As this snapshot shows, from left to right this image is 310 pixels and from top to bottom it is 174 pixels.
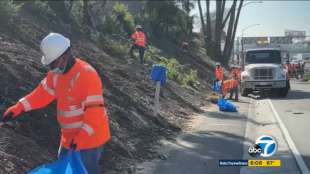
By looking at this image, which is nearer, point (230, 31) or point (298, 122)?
point (298, 122)

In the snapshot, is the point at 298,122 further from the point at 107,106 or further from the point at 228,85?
the point at 228,85

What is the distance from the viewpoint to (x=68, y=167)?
17.0 feet

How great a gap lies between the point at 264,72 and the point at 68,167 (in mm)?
23417

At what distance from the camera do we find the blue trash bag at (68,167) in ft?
16.9

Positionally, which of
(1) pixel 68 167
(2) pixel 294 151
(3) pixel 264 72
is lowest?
(3) pixel 264 72

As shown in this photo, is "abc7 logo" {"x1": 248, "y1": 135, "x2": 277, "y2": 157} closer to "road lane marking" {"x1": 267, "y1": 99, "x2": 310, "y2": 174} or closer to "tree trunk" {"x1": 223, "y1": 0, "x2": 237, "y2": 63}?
"road lane marking" {"x1": 267, "y1": 99, "x2": 310, "y2": 174}

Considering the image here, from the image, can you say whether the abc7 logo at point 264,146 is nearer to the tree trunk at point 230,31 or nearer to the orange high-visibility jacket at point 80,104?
the orange high-visibility jacket at point 80,104

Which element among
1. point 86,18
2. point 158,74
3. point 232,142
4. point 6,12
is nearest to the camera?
point 232,142

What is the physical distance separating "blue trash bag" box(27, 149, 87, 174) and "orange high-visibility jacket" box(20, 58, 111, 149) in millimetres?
126

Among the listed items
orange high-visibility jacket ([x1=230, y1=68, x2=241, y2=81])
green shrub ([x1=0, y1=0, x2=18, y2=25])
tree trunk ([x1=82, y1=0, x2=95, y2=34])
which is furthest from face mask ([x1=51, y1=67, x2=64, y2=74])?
orange high-visibility jacket ([x1=230, y1=68, x2=241, y2=81])

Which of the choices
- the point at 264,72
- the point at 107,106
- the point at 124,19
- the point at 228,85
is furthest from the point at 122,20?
the point at 107,106

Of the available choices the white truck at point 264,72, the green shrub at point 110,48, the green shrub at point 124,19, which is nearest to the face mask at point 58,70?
the green shrub at point 110,48

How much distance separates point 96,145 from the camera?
5.35 m

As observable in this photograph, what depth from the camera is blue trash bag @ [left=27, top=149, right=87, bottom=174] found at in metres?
5.15
